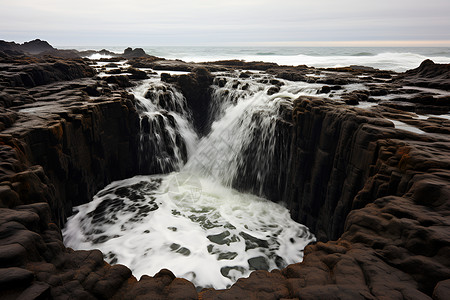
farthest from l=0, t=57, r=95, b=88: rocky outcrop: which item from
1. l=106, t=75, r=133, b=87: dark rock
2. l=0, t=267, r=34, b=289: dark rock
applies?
l=0, t=267, r=34, b=289: dark rock

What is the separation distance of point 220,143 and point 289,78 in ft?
35.7

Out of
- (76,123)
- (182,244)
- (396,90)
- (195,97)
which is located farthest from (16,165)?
(396,90)

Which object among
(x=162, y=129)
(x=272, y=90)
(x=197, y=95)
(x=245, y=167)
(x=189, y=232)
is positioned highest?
(x=272, y=90)

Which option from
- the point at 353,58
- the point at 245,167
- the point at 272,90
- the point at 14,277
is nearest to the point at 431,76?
the point at 272,90

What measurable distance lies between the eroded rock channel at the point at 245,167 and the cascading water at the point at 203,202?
0.15 meters

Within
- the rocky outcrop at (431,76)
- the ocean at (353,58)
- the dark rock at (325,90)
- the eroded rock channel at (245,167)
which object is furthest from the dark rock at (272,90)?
the ocean at (353,58)

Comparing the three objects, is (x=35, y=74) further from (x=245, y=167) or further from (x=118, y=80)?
(x=245, y=167)

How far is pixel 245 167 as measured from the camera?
1506 cm

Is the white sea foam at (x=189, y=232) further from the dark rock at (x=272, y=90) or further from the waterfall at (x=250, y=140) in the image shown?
the dark rock at (x=272, y=90)

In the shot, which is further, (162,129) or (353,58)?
(353,58)

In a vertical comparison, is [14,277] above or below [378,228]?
below

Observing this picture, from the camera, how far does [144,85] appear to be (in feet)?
67.5

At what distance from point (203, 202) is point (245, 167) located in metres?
3.61

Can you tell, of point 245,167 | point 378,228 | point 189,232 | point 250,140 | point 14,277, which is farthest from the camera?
point 250,140
